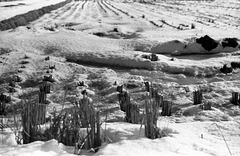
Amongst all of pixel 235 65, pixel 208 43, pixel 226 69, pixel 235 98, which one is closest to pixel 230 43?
pixel 208 43

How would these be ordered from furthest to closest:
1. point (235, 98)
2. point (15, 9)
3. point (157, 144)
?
point (15, 9), point (235, 98), point (157, 144)

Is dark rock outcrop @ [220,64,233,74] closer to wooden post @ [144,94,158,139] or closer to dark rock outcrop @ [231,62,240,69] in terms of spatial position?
dark rock outcrop @ [231,62,240,69]

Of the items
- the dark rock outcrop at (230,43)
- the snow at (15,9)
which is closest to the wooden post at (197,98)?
the dark rock outcrop at (230,43)

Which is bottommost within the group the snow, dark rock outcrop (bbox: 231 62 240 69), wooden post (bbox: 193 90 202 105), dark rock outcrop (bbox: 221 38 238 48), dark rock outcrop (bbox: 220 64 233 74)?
wooden post (bbox: 193 90 202 105)

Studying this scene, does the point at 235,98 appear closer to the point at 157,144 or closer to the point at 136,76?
the point at 136,76

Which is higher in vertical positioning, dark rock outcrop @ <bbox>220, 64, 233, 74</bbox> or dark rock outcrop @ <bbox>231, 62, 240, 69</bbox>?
dark rock outcrop @ <bbox>231, 62, 240, 69</bbox>

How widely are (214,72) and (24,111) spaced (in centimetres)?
428

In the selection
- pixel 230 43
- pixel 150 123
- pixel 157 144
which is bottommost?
pixel 157 144

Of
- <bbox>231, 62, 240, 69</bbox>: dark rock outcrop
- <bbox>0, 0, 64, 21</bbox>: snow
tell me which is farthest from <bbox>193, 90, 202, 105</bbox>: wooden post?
<bbox>0, 0, 64, 21</bbox>: snow

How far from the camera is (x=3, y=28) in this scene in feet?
33.5

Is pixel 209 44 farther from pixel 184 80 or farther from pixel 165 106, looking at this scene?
pixel 165 106

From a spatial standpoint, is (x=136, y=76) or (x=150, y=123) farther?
(x=136, y=76)

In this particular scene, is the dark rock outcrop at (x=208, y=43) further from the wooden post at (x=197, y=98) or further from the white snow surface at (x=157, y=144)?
the white snow surface at (x=157, y=144)

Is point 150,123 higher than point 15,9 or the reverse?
the reverse
